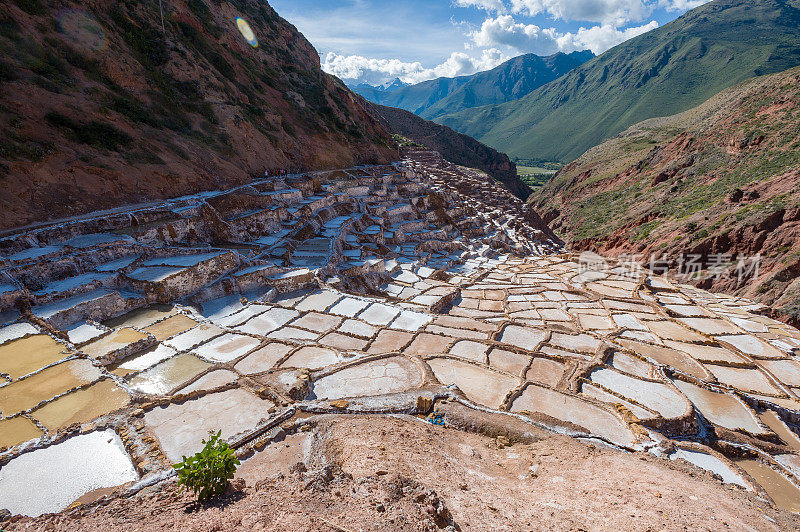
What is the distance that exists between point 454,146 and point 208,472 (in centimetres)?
6956

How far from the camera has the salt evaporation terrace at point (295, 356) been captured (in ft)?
18.6

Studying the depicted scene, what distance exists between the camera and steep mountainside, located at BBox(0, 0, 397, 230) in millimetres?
11648

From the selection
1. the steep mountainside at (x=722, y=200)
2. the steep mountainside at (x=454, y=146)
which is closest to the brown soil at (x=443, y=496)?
the steep mountainside at (x=722, y=200)

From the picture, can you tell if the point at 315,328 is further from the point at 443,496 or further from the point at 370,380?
the point at 443,496

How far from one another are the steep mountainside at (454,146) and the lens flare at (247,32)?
120 feet

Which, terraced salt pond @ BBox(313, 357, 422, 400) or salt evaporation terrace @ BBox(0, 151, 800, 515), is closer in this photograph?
salt evaporation terrace @ BBox(0, 151, 800, 515)

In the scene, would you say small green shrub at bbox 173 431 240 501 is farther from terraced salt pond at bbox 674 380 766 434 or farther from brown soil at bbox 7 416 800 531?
terraced salt pond at bbox 674 380 766 434

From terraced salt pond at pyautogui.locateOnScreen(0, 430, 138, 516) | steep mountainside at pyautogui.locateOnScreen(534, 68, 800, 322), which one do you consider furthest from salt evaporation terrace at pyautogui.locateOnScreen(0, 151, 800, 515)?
steep mountainside at pyautogui.locateOnScreen(534, 68, 800, 322)

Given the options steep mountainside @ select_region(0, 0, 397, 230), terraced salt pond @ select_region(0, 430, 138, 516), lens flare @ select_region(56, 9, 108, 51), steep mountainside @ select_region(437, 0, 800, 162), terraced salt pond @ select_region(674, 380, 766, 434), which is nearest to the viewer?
terraced salt pond @ select_region(0, 430, 138, 516)

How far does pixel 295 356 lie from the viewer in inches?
319

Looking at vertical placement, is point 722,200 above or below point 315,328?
above

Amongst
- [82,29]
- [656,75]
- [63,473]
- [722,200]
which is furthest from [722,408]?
[656,75]

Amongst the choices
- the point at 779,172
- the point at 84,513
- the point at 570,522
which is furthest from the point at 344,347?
the point at 779,172

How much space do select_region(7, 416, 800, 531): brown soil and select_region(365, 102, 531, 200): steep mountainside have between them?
64155 mm
